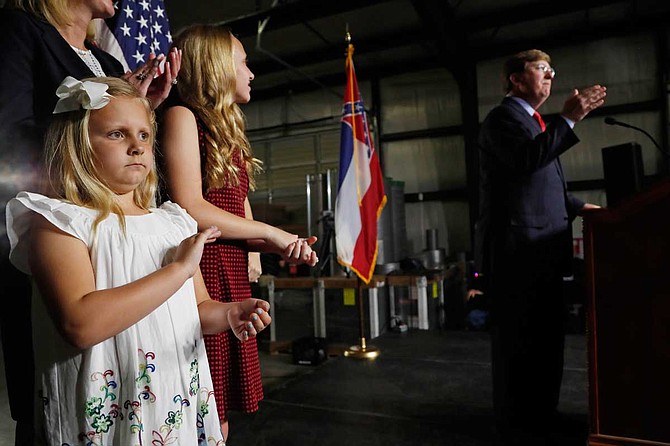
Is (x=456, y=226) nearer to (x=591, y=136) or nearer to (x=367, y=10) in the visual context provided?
(x=591, y=136)

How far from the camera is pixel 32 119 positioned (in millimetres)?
785

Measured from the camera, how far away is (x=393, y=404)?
2.29m

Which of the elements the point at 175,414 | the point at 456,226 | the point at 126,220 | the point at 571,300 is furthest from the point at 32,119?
the point at 456,226

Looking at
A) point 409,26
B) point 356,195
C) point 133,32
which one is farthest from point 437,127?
point 133,32

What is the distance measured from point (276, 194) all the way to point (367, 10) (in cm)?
273

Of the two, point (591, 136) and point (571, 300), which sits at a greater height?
point (591, 136)

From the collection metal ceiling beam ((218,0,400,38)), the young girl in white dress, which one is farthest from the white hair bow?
metal ceiling beam ((218,0,400,38))

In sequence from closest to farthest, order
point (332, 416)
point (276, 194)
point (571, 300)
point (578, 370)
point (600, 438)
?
1. point (600, 438)
2. point (332, 416)
3. point (578, 370)
4. point (571, 300)
5. point (276, 194)

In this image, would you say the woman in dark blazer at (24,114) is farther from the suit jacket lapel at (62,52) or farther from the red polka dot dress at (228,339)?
the red polka dot dress at (228,339)

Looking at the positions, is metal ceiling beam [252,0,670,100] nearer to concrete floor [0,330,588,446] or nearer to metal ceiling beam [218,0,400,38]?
metal ceiling beam [218,0,400,38]

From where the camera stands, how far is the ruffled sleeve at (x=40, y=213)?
0.64 meters

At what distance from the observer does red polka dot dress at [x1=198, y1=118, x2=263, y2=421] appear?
985 mm

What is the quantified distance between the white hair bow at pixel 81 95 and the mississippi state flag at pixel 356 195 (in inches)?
103

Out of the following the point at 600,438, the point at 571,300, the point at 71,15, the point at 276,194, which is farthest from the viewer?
the point at 276,194
